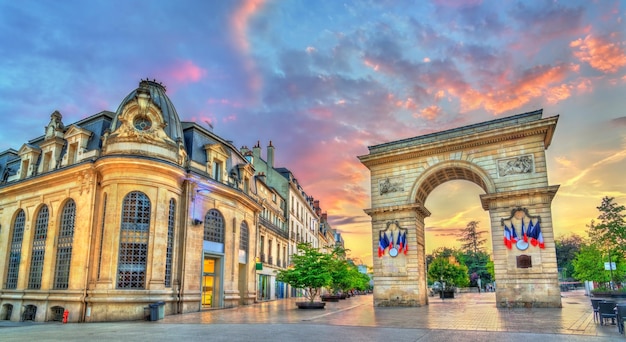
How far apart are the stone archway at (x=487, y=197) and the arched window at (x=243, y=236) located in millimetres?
9525

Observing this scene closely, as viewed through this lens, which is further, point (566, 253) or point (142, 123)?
point (566, 253)

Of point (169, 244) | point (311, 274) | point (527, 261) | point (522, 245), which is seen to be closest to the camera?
point (169, 244)

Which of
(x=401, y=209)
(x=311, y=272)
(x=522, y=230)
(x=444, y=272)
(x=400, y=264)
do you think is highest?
(x=401, y=209)

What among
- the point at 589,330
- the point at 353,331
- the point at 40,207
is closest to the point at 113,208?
the point at 40,207

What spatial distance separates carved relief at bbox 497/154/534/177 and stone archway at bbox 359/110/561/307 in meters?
A: 0.06

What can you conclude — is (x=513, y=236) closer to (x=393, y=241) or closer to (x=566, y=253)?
(x=393, y=241)

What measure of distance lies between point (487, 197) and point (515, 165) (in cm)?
273

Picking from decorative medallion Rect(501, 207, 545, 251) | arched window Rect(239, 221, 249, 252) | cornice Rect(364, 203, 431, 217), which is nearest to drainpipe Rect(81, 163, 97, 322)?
arched window Rect(239, 221, 249, 252)

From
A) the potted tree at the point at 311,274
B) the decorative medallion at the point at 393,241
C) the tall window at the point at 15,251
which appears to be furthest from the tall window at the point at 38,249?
the decorative medallion at the point at 393,241

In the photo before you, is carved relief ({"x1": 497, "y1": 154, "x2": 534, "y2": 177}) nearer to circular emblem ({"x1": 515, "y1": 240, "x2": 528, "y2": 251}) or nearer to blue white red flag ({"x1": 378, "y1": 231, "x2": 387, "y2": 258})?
circular emblem ({"x1": 515, "y1": 240, "x2": 528, "y2": 251})

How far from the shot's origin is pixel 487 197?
89.7ft

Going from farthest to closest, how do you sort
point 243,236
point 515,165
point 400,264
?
1. point 243,236
2. point 400,264
3. point 515,165

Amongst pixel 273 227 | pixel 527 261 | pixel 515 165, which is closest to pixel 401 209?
pixel 515 165

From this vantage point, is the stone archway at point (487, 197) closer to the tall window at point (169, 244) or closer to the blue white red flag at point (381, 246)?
the blue white red flag at point (381, 246)
